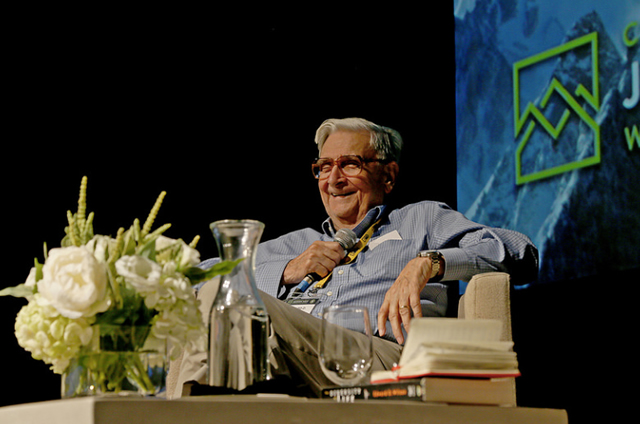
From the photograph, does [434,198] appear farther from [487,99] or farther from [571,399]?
[571,399]

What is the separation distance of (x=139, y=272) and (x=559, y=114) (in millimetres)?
2252

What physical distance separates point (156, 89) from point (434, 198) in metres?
1.41

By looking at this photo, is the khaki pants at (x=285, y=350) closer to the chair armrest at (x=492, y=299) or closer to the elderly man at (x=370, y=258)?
the elderly man at (x=370, y=258)

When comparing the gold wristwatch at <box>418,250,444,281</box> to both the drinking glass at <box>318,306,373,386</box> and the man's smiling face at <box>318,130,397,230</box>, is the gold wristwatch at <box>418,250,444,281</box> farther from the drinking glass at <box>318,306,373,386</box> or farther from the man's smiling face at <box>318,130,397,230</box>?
the drinking glass at <box>318,306,373,386</box>

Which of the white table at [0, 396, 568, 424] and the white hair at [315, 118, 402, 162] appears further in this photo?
the white hair at [315, 118, 402, 162]

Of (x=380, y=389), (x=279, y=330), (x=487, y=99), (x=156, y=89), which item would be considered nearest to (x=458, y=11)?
(x=487, y=99)

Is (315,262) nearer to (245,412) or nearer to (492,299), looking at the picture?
(492,299)

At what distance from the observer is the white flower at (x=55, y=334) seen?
1019 millimetres

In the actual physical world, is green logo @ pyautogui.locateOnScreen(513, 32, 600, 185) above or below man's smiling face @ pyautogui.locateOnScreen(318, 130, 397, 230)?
above

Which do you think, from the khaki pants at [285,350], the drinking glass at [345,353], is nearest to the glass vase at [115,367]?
the drinking glass at [345,353]

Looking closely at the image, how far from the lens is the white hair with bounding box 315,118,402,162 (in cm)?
300

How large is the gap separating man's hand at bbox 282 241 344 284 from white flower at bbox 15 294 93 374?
1455 millimetres

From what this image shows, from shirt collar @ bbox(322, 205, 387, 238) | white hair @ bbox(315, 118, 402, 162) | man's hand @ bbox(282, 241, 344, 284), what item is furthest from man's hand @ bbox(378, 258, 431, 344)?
white hair @ bbox(315, 118, 402, 162)

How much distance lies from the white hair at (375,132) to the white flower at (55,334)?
2.08m
